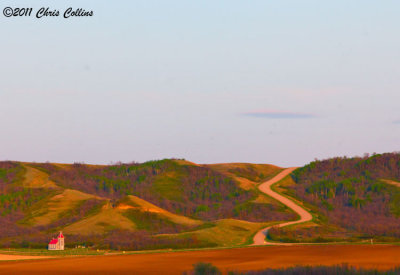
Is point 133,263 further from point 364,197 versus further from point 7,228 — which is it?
point 364,197

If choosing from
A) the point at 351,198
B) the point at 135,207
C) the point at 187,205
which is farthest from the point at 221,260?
the point at 351,198

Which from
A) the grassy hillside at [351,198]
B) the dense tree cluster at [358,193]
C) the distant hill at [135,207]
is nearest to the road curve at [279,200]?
the distant hill at [135,207]

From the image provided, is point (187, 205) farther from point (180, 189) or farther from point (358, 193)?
point (358, 193)

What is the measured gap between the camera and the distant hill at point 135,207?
105m

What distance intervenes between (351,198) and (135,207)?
65556 mm

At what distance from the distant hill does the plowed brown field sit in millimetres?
14968

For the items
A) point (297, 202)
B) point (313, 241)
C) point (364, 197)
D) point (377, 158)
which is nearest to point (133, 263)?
point (313, 241)

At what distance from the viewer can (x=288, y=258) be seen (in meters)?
72.2

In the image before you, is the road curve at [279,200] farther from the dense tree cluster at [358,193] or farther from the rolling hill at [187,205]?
the dense tree cluster at [358,193]

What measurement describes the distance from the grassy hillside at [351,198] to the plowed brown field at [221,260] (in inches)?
750

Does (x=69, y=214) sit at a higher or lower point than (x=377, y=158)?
lower

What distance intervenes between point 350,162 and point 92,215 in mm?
105583

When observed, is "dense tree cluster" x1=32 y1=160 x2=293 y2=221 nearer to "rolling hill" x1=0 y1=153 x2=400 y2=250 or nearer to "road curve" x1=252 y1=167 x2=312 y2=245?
"rolling hill" x1=0 y1=153 x2=400 y2=250

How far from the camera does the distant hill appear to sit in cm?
10512
